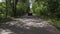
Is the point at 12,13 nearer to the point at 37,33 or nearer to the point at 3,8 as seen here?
the point at 3,8

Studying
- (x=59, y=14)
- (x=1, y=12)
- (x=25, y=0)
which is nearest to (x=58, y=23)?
(x=59, y=14)

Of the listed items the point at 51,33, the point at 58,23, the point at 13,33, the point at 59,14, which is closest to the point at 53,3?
the point at 59,14

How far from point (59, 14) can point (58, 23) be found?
123 cm

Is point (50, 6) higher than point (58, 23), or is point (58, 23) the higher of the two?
point (50, 6)

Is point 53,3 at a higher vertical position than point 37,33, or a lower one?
higher

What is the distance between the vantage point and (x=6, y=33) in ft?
33.2

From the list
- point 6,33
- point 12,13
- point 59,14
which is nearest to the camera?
point 6,33

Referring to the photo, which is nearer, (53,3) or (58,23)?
(58,23)

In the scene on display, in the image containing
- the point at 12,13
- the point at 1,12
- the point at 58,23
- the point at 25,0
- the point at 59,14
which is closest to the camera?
the point at 58,23

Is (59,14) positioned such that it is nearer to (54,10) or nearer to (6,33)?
(54,10)

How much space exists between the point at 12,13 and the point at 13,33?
1328 centimetres

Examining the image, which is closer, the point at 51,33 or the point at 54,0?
the point at 51,33

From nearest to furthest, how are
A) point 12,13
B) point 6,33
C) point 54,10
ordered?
point 6,33 → point 54,10 → point 12,13

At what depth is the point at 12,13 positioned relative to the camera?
2325cm
